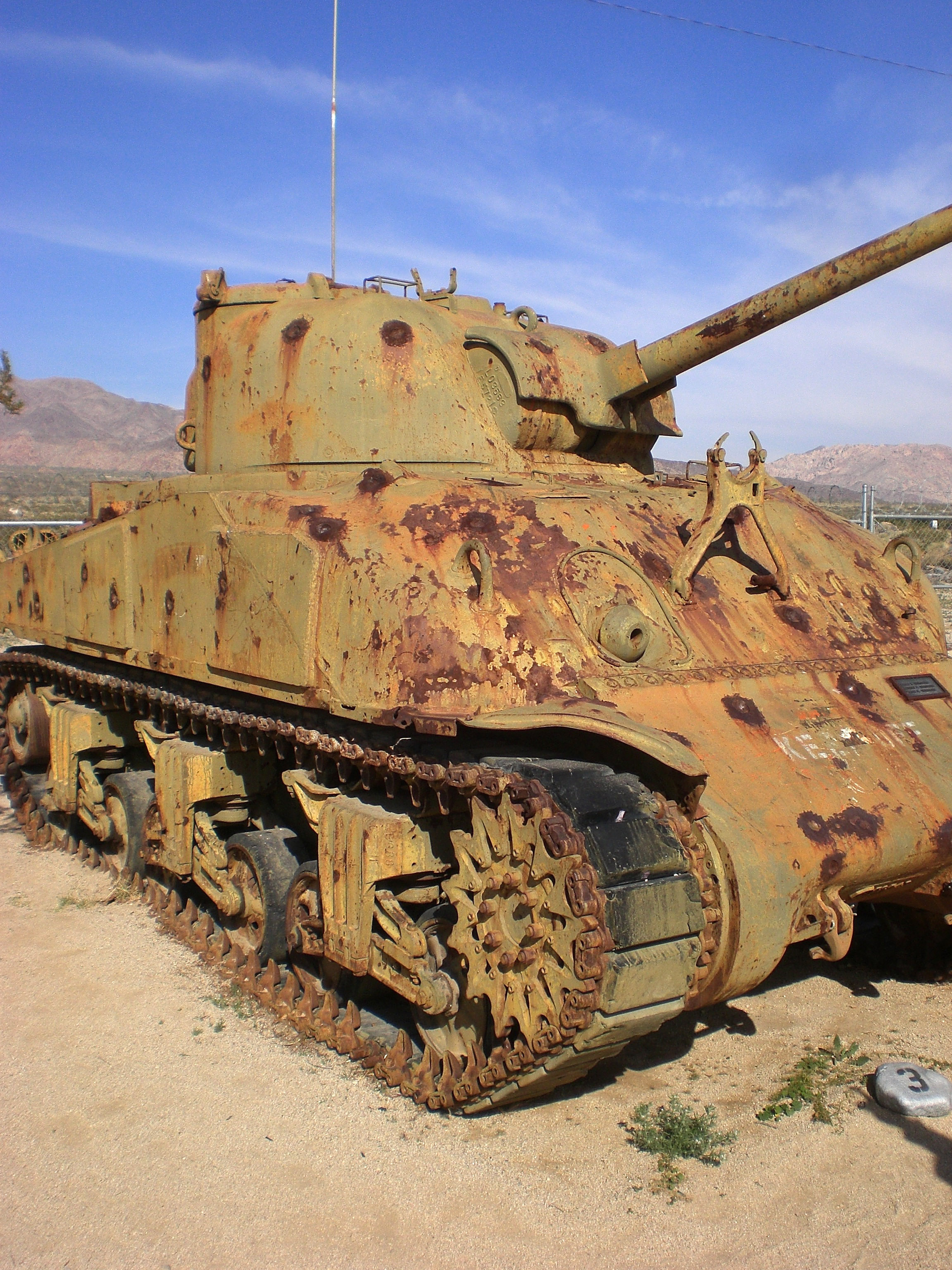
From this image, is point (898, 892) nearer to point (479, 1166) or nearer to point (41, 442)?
point (479, 1166)

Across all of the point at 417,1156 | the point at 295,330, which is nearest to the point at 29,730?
the point at 295,330

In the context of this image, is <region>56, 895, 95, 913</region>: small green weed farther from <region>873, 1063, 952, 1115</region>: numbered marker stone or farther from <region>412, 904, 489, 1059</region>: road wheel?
<region>873, 1063, 952, 1115</region>: numbered marker stone

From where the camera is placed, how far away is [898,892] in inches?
208

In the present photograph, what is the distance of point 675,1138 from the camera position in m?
4.78

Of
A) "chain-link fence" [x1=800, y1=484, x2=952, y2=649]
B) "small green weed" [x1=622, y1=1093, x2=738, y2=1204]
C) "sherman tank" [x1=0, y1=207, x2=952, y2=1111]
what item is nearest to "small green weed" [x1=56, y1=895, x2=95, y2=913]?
"sherman tank" [x1=0, y1=207, x2=952, y2=1111]

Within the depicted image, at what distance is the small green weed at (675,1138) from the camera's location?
4602mm

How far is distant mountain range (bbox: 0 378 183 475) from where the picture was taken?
112 metres

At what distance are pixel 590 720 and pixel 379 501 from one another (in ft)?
6.21

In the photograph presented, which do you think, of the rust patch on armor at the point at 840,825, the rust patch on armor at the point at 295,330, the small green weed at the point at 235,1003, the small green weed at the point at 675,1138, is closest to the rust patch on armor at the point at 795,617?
the rust patch on armor at the point at 840,825

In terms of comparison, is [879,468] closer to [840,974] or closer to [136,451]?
[136,451]

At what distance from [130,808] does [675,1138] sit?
16.7 feet

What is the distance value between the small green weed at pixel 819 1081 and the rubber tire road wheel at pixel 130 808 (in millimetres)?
4757

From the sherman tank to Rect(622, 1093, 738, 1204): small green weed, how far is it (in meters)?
0.61

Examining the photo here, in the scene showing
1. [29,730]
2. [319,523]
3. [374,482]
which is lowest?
[29,730]
